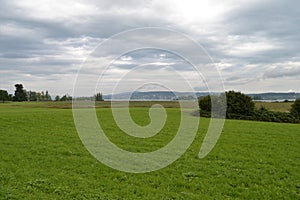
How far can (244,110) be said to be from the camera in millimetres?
50406

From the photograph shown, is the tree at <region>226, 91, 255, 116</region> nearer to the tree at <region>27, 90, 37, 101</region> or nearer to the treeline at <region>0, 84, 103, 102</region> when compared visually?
the treeline at <region>0, 84, 103, 102</region>

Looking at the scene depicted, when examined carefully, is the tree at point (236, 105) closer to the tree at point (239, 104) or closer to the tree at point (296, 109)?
the tree at point (239, 104)

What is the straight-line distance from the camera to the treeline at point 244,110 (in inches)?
1875

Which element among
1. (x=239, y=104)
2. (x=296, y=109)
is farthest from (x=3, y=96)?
(x=296, y=109)

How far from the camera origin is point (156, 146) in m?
18.1

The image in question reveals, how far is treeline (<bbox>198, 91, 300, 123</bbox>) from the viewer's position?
156ft

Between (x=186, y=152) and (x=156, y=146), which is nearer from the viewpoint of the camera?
(x=186, y=152)

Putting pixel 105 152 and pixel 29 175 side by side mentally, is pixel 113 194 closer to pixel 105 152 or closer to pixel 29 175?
pixel 29 175

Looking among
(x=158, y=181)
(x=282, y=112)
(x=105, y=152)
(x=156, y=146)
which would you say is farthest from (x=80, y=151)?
(x=282, y=112)

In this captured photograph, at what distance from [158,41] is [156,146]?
724 cm

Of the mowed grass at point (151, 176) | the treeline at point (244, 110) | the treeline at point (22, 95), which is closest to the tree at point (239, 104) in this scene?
the treeline at point (244, 110)

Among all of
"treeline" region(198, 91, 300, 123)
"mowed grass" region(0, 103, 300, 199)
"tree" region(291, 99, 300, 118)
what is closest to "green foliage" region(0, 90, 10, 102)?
"treeline" region(198, 91, 300, 123)

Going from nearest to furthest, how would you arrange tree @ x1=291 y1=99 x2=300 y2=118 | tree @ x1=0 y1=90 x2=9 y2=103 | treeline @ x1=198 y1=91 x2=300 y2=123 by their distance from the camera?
treeline @ x1=198 y1=91 x2=300 y2=123 < tree @ x1=291 y1=99 x2=300 y2=118 < tree @ x1=0 y1=90 x2=9 y2=103

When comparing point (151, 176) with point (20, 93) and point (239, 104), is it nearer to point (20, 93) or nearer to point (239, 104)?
point (239, 104)
